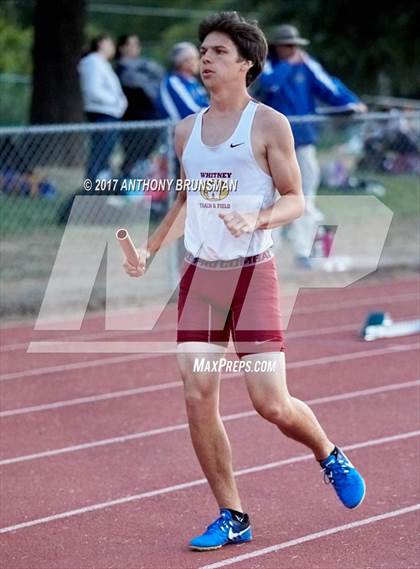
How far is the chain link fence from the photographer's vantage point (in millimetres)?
11000

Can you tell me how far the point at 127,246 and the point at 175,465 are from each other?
1770 millimetres

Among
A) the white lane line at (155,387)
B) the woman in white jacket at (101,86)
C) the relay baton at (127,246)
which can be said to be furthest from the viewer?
the woman in white jacket at (101,86)

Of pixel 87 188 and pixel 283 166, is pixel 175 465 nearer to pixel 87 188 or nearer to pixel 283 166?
pixel 283 166

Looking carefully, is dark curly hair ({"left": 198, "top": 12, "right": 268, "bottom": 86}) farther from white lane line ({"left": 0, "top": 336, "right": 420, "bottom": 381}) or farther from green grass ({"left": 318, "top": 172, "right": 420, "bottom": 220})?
green grass ({"left": 318, "top": 172, "right": 420, "bottom": 220})

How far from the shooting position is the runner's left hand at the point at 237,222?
14.5 ft

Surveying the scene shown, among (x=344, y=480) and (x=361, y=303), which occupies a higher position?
(x=344, y=480)

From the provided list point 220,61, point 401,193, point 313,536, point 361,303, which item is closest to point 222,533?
point 313,536

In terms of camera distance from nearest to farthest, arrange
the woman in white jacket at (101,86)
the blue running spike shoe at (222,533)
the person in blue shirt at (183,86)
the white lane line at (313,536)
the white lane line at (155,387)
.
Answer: the white lane line at (313,536) < the blue running spike shoe at (222,533) < the white lane line at (155,387) < the person in blue shirt at (183,86) < the woman in white jacket at (101,86)

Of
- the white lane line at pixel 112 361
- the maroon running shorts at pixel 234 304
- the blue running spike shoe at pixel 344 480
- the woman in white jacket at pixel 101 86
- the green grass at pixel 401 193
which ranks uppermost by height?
the maroon running shorts at pixel 234 304

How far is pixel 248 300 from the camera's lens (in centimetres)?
488

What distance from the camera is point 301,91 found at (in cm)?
1191

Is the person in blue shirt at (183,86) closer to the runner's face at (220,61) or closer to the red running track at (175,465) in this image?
the red running track at (175,465)

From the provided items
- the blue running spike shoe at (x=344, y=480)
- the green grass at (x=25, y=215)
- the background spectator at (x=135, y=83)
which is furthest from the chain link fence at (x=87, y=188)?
the blue running spike shoe at (x=344, y=480)

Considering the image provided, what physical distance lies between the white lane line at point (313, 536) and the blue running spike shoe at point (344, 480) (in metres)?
0.13
